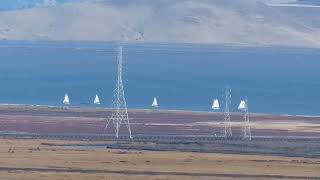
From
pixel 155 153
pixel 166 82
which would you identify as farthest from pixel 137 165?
pixel 166 82

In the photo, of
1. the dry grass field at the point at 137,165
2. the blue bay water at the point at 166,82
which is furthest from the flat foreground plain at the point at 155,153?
the blue bay water at the point at 166,82

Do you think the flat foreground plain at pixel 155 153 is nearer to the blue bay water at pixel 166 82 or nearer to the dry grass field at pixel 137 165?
the dry grass field at pixel 137 165

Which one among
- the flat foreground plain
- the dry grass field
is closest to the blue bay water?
the flat foreground plain

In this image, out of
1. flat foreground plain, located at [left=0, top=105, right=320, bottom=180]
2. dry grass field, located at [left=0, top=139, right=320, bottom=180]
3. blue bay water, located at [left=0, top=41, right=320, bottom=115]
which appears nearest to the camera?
dry grass field, located at [left=0, top=139, right=320, bottom=180]

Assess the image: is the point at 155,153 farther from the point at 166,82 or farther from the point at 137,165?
the point at 166,82

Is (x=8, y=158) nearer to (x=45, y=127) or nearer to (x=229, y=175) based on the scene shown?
(x=229, y=175)

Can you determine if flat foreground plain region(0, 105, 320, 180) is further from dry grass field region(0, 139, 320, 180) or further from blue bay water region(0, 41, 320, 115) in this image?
blue bay water region(0, 41, 320, 115)
